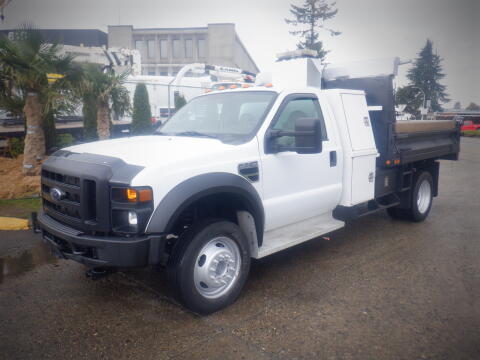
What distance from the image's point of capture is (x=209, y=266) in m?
3.45

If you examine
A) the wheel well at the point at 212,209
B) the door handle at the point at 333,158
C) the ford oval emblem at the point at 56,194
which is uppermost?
the door handle at the point at 333,158

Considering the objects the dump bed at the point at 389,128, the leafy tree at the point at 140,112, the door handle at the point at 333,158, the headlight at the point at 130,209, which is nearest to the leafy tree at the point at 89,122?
the leafy tree at the point at 140,112

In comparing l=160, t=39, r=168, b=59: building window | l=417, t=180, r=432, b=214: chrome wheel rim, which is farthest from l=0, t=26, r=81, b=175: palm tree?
l=160, t=39, r=168, b=59: building window

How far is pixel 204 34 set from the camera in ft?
200

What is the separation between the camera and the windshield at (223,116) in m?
4.04

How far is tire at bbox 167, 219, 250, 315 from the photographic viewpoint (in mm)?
3271

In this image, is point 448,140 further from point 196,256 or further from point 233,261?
point 196,256

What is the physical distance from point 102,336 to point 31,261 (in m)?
2.12

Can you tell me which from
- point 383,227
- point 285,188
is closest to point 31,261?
point 285,188

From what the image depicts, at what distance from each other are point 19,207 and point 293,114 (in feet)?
17.7

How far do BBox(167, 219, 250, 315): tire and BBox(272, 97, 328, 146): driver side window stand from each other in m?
1.12

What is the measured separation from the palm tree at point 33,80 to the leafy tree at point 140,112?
493 cm

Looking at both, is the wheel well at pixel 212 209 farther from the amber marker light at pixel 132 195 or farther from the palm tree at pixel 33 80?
the palm tree at pixel 33 80

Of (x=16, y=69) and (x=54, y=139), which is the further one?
(x=54, y=139)
